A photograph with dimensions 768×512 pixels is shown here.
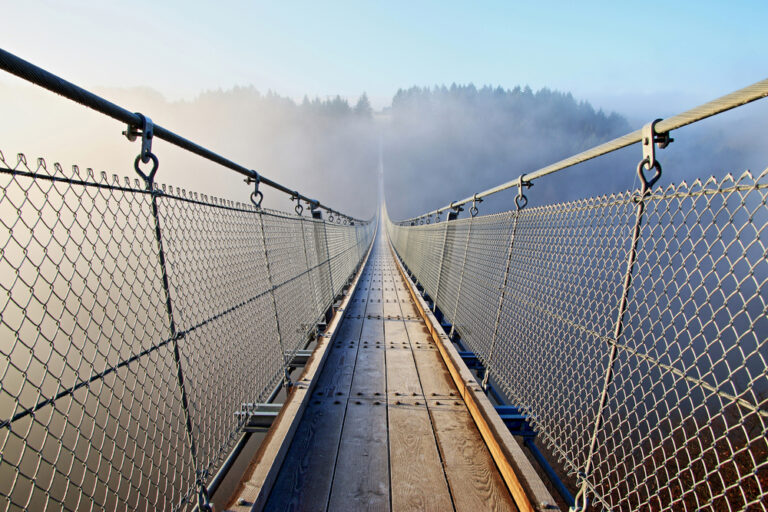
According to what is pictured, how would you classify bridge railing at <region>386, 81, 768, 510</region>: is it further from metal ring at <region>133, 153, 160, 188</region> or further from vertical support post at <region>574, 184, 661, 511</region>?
metal ring at <region>133, 153, 160, 188</region>

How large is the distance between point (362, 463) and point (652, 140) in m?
2.21

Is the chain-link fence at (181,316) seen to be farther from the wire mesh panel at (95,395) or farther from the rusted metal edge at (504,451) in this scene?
the rusted metal edge at (504,451)

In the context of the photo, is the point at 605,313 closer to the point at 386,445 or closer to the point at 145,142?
the point at 386,445

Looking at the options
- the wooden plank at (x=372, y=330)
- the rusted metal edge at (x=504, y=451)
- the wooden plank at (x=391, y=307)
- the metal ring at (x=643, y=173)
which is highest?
the metal ring at (x=643, y=173)

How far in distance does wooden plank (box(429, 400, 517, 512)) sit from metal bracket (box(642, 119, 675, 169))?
70.2 inches

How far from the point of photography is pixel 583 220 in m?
2.25

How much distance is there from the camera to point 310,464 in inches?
85.6

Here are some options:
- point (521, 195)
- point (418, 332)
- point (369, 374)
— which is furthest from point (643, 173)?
point (418, 332)

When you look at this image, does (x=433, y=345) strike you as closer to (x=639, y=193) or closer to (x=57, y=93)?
(x=639, y=193)

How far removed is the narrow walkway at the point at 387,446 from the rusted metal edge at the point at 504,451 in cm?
6

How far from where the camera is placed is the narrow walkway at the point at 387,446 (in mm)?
1970

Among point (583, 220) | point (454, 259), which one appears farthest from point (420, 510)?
point (454, 259)

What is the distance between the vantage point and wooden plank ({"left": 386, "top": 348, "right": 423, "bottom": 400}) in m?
2.99

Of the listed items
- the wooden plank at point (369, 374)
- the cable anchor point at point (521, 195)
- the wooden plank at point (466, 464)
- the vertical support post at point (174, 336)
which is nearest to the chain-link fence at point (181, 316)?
the vertical support post at point (174, 336)
